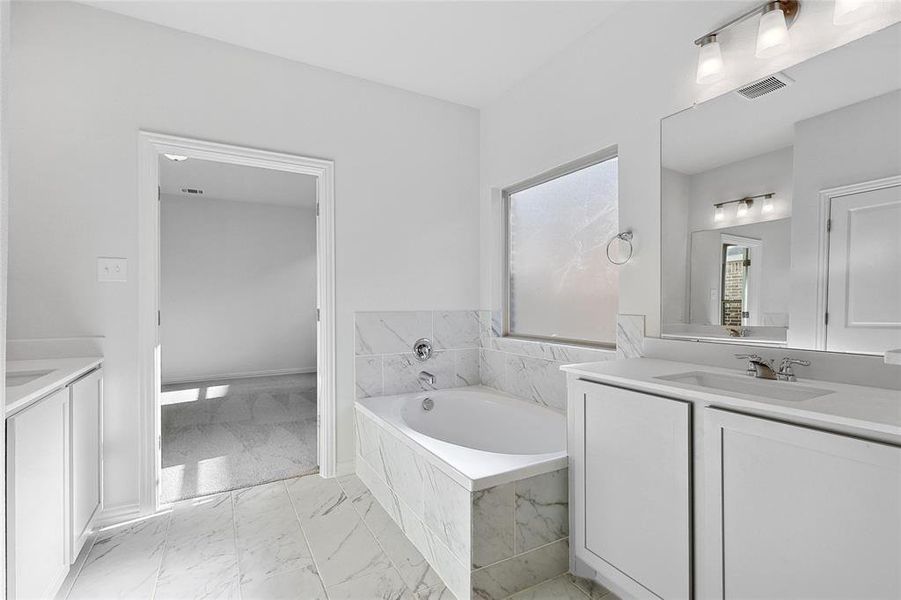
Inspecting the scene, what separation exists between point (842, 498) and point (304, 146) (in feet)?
9.29

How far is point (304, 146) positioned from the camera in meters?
2.67

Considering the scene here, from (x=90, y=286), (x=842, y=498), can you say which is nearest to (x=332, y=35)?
(x=90, y=286)

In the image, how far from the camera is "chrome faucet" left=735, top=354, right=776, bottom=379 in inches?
59.7

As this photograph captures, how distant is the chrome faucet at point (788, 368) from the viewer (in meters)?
1.48

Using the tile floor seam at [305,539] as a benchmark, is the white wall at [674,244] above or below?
above

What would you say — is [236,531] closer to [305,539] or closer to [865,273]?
[305,539]

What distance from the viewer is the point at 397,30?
7.75ft

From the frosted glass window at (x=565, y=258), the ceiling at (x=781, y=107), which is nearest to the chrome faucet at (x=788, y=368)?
the ceiling at (x=781, y=107)

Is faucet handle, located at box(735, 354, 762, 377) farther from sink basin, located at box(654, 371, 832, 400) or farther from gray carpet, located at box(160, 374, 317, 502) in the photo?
gray carpet, located at box(160, 374, 317, 502)

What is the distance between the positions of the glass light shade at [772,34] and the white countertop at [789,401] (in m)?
1.19

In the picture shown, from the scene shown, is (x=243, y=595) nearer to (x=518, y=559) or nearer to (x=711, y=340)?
(x=518, y=559)

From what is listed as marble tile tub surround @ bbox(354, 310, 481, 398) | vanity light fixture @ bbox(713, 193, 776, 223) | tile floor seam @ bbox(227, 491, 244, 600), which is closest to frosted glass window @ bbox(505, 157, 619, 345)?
marble tile tub surround @ bbox(354, 310, 481, 398)

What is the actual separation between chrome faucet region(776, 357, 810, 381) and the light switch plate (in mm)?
2903

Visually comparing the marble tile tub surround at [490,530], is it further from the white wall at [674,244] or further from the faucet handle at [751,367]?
the white wall at [674,244]
